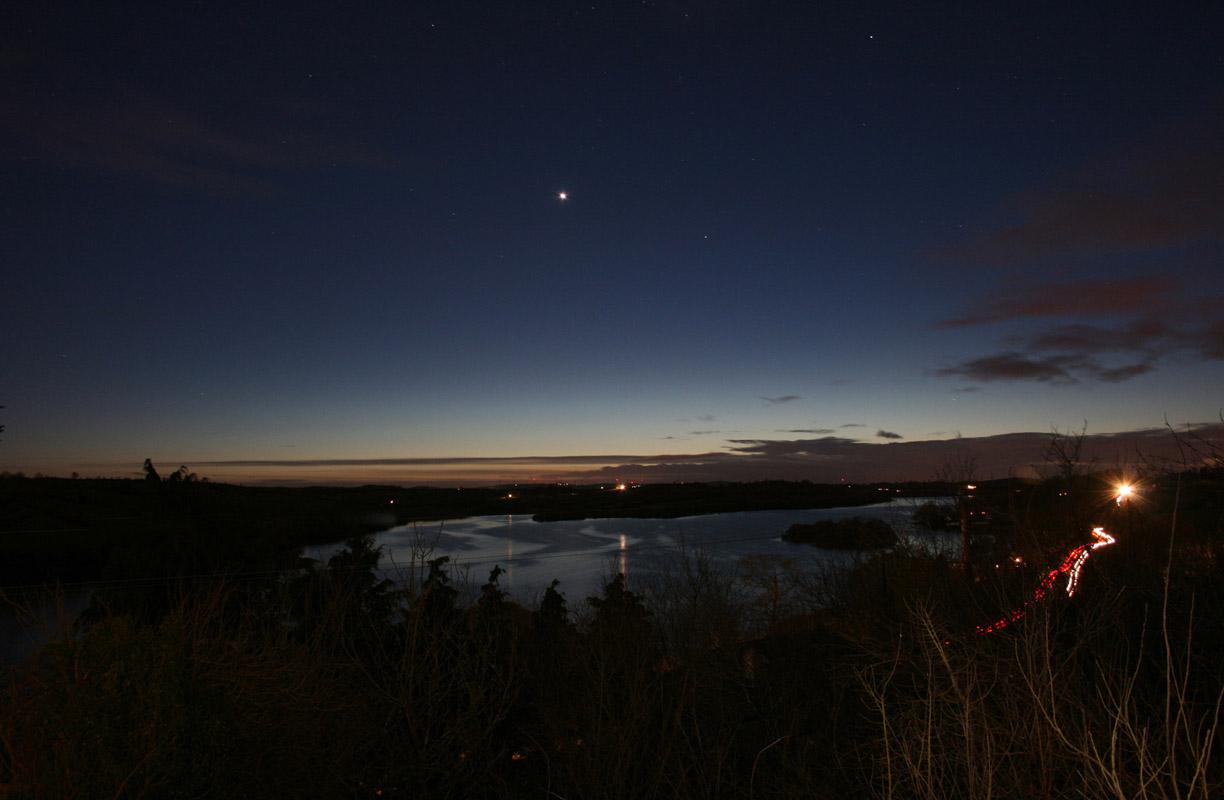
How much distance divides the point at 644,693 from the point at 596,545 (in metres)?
46.1

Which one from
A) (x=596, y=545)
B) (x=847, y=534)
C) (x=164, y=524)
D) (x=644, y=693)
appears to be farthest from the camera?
(x=596, y=545)

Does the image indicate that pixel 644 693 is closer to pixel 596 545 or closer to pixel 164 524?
pixel 164 524

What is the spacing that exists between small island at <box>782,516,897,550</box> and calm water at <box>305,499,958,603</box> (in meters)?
0.74

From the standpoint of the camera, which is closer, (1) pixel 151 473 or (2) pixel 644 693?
(2) pixel 644 693

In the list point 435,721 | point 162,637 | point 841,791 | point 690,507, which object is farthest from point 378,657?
point 690,507

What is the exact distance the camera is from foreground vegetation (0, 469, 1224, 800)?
4.71m

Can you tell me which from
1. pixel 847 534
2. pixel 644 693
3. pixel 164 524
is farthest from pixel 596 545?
pixel 644 693

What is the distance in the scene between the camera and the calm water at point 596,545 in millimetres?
37125

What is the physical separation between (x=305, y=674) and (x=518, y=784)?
218 inches

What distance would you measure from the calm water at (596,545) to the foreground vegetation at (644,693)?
9629mm

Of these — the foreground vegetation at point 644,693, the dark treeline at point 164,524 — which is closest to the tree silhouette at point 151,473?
the dark treeline at point 164,524

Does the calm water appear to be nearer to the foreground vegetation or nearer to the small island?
the small island

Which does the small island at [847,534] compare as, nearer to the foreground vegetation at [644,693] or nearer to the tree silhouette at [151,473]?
the foreground vegetation at [644,693]

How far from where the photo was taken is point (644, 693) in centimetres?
1091
